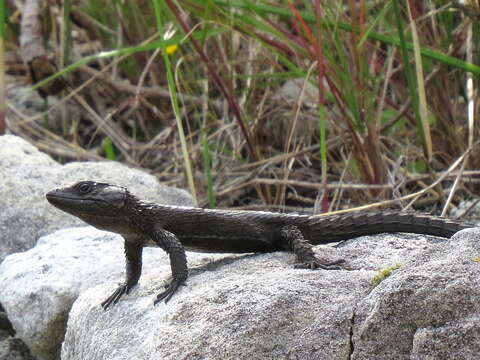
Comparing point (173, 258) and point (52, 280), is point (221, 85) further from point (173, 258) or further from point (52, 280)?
point (173, 258)

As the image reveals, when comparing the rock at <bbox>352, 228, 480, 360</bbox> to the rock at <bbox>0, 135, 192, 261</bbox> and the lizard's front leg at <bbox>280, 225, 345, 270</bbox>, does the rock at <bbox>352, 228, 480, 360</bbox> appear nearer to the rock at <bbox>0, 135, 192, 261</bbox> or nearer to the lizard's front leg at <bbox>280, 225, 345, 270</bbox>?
the lizard's front leg at <bbox>280, 225, 345, 270</bbox>

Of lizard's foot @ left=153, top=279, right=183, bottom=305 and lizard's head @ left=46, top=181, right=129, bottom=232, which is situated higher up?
lizard's head @ left=46, top=181, right=129, bottom=232

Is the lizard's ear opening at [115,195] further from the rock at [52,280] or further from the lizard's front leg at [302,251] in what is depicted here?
the lizard's front leg at [302,251]

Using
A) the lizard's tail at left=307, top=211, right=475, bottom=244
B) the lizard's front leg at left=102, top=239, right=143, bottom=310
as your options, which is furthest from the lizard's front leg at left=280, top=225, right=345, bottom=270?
the lizard's front leg at left=102, top=239, right=143, bottom=310

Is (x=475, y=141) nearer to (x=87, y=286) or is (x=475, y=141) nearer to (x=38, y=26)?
(x=87, y=286)

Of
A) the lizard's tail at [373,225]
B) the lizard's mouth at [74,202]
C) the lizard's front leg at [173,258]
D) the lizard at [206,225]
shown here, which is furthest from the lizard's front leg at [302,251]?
the lizard's mouth at [74,202]

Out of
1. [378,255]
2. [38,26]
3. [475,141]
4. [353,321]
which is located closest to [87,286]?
[378,255]
